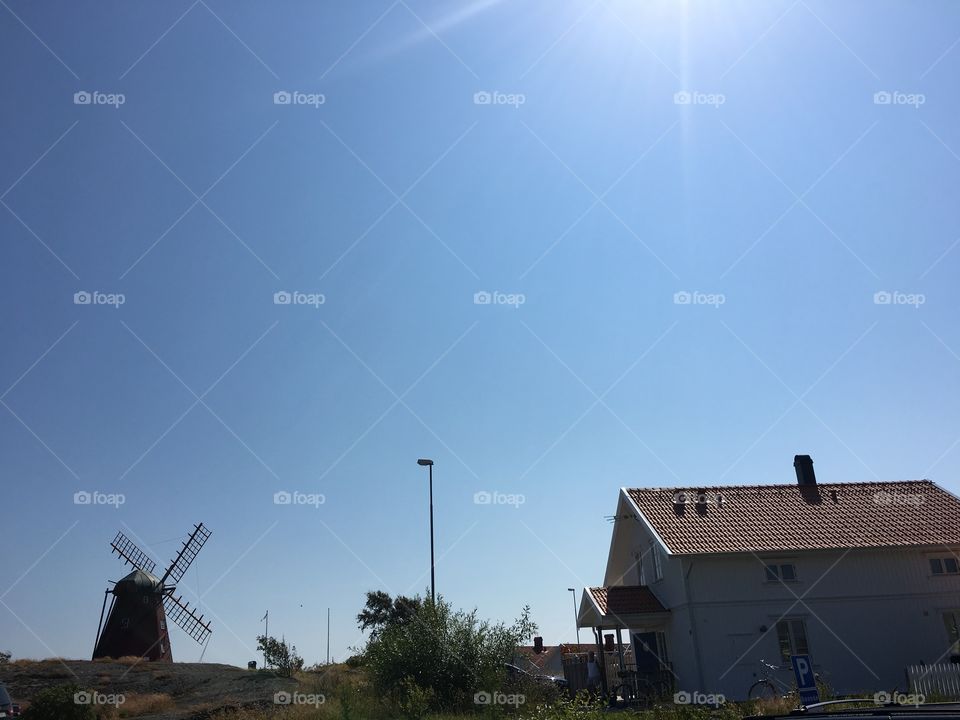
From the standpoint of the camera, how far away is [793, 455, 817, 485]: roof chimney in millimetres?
32500

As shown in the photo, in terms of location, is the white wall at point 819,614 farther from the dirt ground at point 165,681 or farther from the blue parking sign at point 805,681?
the blue parking sign at point 805,681

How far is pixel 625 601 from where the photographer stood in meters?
26.9

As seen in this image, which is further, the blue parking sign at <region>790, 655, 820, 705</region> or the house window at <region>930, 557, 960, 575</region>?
the house window at <region>930, 557, 960, 575</region>

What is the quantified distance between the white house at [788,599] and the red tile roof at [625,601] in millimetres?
58

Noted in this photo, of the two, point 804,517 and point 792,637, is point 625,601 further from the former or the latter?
point 804,517

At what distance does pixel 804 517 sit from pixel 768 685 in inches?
324

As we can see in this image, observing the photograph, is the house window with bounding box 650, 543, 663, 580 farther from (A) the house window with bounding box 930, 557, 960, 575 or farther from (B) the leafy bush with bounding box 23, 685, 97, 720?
(B) the leafy bush with bounding box 23, 685, 97, 720

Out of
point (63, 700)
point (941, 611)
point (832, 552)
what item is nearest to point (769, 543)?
point (832, 552)

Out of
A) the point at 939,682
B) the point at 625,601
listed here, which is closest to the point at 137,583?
the point at 625,601

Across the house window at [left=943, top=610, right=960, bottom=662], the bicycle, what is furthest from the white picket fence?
the house window at [left=943, top=610, right=960, bottom=662]

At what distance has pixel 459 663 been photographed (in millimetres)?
18969

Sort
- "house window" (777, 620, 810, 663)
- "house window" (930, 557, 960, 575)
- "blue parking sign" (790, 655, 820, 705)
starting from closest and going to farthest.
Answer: "blue parking sign" (790, 655, 820, 705) < "house window" (777, 620, 810, 663) < "house window" (930, 557, 960, 575)

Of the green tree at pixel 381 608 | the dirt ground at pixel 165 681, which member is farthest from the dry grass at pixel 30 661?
the green tree at pixel 381 608

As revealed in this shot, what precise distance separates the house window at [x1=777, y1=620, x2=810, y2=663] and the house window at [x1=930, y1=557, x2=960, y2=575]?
227 inches
